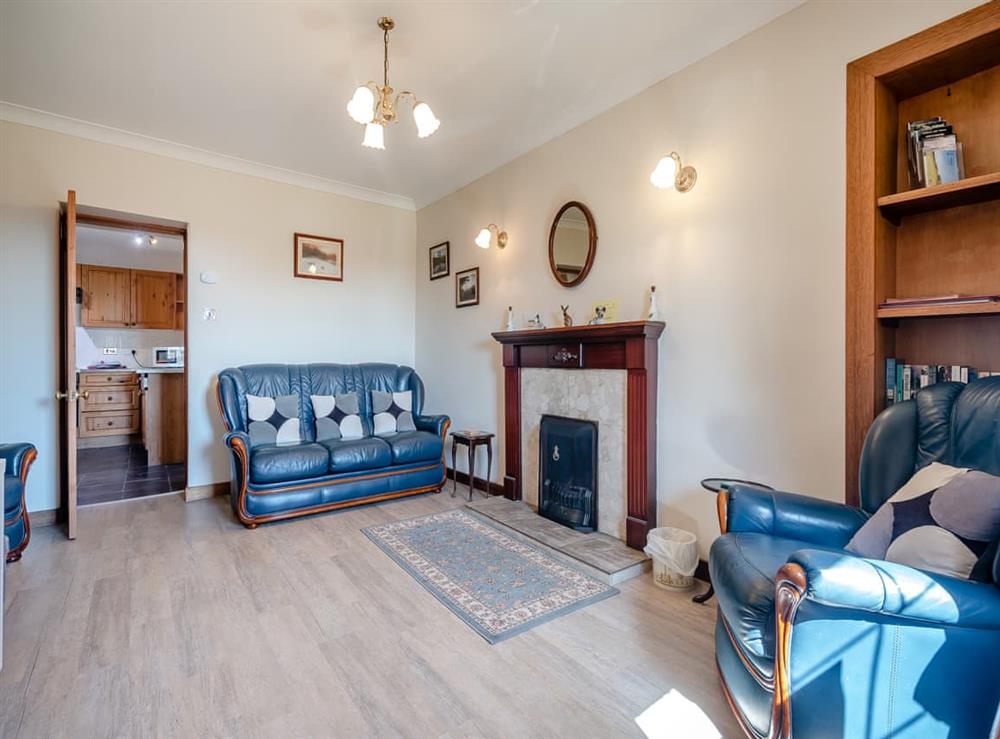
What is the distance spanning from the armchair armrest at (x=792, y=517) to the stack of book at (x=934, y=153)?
1.33 meters

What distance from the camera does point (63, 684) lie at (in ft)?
5.57

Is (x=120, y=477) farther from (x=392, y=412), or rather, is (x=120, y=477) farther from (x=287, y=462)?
(x=392, y=412)

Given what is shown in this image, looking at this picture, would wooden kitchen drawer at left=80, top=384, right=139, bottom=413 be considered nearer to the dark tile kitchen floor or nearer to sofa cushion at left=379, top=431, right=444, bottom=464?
the dark tile kitchen floor

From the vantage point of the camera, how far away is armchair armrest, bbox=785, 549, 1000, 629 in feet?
3.58

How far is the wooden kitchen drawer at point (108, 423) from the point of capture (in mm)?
6281

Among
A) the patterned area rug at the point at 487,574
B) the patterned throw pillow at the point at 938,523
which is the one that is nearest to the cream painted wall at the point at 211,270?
the patterned area rug at the point at 487,574

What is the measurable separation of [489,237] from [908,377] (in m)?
3.00

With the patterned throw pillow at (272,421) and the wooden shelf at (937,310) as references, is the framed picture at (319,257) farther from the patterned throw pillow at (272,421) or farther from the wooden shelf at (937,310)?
the wooden shelf at (937,310)

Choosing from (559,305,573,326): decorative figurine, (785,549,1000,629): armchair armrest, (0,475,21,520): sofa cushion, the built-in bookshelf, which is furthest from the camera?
(559,305,573,326): decorative figurine

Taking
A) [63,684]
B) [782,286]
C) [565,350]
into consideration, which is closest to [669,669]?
[782,286]

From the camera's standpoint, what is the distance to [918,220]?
6.52 ft

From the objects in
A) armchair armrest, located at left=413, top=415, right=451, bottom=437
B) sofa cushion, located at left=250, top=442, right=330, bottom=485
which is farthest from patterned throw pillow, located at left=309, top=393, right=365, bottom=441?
armchair armrest, located at left=413, top=415, right=451, bottom=437

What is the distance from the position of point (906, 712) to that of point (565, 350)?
243 centimetres

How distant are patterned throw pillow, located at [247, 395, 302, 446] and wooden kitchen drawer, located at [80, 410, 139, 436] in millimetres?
4247
